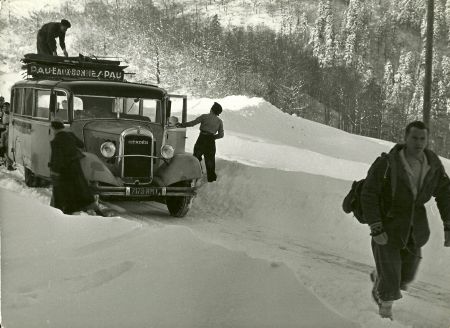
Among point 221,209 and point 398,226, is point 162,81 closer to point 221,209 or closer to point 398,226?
point 221,209

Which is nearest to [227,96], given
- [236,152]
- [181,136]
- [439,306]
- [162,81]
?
[162,81]

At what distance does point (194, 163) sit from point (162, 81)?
252 inches

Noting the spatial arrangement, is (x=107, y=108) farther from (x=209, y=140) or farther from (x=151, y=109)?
(x=209, y=140)

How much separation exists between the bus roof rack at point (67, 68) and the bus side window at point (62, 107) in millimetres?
835

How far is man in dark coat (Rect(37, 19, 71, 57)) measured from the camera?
876 centimetres

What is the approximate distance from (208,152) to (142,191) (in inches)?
105

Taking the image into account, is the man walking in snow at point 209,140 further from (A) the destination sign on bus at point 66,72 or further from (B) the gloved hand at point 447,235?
(B) the gloved hand at point 447,235

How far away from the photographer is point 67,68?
358 inches

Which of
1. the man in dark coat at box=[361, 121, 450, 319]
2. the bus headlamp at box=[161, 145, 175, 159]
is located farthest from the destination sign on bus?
the man in dark coat at box=[361, 121, 450, 319]

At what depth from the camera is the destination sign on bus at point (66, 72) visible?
8922mm

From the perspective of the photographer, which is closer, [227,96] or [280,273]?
[280,273]

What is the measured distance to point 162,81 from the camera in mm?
13945

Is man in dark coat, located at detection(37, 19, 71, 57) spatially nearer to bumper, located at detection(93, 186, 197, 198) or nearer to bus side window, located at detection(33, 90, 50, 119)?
bus side window, located at detection(33, 90, 50, 119)

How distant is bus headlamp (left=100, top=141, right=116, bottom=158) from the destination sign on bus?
1.74m
